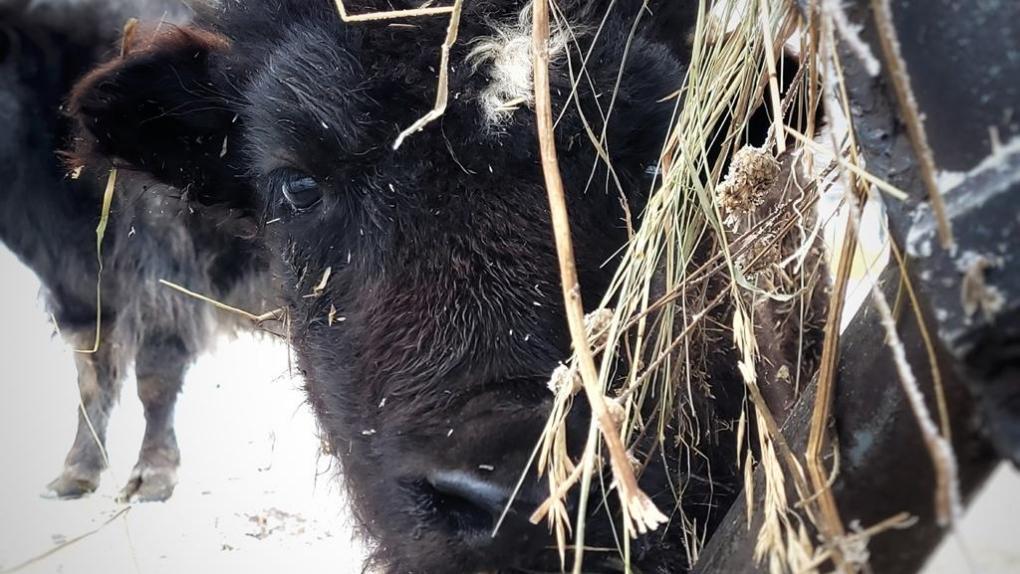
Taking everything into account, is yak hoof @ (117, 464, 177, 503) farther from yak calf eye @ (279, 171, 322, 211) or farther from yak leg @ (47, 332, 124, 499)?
yak calf eye @ (279, 171, 322, 211)

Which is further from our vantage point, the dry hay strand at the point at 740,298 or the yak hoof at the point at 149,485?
the yak hoof at the point at 149,485

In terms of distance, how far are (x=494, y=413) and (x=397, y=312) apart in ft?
1.47

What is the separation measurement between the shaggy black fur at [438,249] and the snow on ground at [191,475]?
1.28m

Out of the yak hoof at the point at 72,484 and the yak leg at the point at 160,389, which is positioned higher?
the yak leg at the point at 160,389

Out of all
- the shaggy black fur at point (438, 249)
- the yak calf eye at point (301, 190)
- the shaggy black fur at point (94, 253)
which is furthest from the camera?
the shaggy black fur at point (94, 253)

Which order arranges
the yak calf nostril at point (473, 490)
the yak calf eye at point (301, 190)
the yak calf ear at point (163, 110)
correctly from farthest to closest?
the yak calf ear at point (163, 110)
the yak calf eye at point (301, 190)
the yak calf nostril at point (473, 490)

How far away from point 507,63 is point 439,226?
44 cm

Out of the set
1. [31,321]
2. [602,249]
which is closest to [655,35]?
[602,249]

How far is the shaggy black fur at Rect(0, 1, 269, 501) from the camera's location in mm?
5160

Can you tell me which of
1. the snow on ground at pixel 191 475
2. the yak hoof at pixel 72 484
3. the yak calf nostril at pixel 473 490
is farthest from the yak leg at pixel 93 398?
the yak calf nostril at pixel 473 490

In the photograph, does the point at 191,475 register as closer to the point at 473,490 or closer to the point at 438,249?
the point at 438,249

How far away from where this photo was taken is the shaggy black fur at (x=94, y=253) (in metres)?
5.16

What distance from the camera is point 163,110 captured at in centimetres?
294

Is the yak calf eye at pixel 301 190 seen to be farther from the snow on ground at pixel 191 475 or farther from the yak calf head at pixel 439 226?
the snow on ground at pixel 191 475
